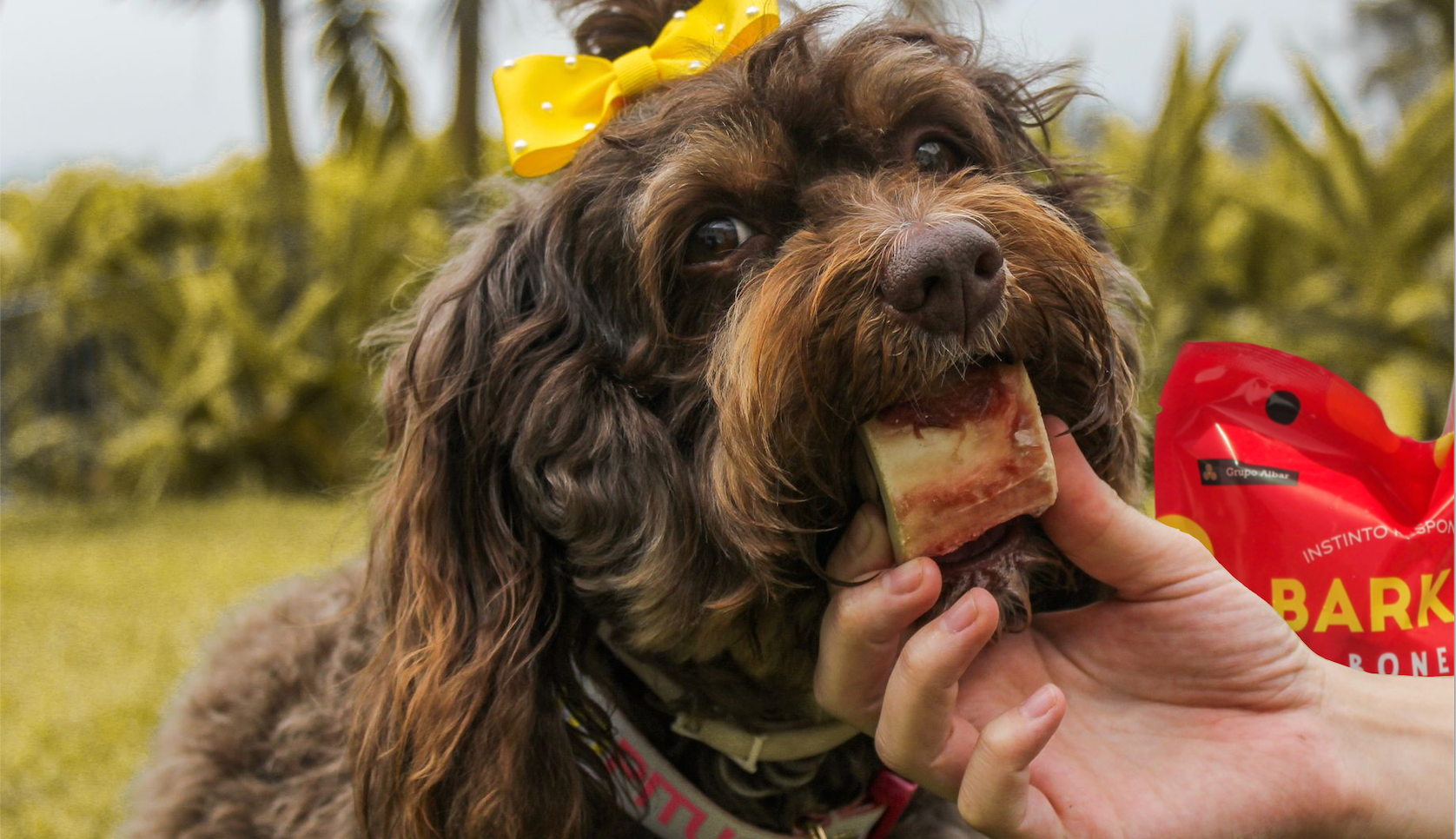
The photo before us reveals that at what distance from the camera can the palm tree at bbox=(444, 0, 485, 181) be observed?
9781 millimetres

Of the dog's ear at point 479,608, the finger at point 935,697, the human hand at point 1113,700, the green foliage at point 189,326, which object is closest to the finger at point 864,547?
the human hand at point 1113,700

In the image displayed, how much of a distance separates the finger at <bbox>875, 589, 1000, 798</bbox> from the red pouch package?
43cm

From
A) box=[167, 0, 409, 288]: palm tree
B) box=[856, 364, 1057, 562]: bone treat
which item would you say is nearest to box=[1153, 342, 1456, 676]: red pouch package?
box=[856, 364, 1057, 562]: bone treat

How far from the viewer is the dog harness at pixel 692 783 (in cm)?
178

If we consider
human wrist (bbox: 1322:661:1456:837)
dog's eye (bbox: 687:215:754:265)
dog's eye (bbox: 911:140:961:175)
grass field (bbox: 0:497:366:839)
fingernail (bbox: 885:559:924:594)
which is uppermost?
dog's eye (bbox: 911:140:961:175)

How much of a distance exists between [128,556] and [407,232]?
3371mm

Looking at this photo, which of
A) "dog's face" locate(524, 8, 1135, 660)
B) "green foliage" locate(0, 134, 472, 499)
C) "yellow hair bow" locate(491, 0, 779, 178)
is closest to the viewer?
"dog's face" locate(524, 8, 1135, 660)

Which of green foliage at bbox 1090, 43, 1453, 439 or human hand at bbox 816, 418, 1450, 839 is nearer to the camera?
human hand at bbox 816, 418, 1450, 839

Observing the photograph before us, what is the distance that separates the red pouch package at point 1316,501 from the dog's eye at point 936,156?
0.47m

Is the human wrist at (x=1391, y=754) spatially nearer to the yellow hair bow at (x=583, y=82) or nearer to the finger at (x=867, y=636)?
the finger at (x=867, y=636)

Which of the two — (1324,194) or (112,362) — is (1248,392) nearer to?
(1324,194)

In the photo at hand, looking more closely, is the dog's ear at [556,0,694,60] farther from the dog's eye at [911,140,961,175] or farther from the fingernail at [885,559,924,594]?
the fingernail at [885,559,924,594]

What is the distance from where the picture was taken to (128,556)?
624 centimetres

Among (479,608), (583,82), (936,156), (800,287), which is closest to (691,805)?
(479,608)
